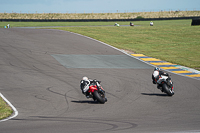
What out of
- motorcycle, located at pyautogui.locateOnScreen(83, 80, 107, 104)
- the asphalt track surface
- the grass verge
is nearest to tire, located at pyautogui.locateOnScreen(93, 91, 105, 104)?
motorcycle, located at pyautogui.locateOnScreen(83, 80, 107, 104)

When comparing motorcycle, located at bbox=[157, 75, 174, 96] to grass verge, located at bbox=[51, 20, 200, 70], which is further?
grass verge, located at bbox=[51, 20, 200, 70]

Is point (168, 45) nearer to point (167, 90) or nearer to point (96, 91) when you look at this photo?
point (167, 90)

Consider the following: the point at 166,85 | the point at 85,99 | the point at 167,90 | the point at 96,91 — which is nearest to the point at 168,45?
the point at 166,85

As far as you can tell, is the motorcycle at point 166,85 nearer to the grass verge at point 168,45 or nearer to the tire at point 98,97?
the tire at point 98,97

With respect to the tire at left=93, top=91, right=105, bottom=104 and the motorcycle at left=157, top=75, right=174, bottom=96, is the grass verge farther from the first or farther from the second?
the tire at left=93, top=91, right=105, bottom=104

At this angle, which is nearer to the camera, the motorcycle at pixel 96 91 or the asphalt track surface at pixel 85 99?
the asphalt track surface at pixel 85 99

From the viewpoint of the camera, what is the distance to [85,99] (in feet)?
43.7

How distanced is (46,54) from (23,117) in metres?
16.0

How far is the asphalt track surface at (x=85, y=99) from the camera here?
30.6 ft

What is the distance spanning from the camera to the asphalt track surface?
9328 millimetres

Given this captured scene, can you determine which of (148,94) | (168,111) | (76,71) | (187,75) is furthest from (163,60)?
(168,111)

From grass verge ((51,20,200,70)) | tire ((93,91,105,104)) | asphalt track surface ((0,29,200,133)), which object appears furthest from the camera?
grass verge ((51,20,200,70))

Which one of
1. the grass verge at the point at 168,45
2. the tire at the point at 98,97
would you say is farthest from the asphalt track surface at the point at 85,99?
the grass verge at the point at 168,45

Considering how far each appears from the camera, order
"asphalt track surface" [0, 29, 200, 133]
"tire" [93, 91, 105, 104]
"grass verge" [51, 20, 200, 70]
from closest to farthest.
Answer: "asphalt track surface" [0, 29, 200, 133] < "tire" [93, 91, 105, 104] < "grass verge" [51, 20, 200, 70]
